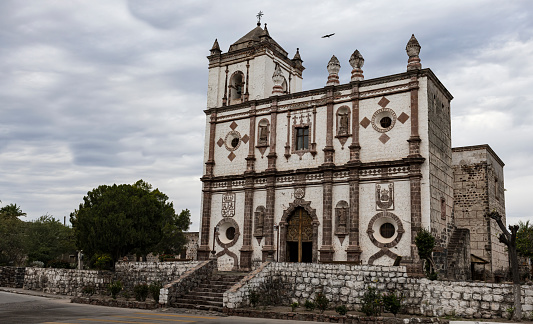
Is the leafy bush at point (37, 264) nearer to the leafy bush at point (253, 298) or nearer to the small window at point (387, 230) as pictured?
the leafy bush at point (253, 298)

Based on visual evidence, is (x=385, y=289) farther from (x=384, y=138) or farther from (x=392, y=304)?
(x=384, y=138)

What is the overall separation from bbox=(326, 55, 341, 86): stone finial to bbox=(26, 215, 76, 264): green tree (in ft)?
89.4

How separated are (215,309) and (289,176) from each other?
33.6 ft

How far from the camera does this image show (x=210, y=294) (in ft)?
69.6

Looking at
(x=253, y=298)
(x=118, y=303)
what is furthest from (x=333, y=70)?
(x=118, y=303)

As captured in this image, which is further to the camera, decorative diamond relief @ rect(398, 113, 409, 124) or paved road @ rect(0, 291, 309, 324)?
decorative diamond relief @ rect(398, 113, 409, 124)

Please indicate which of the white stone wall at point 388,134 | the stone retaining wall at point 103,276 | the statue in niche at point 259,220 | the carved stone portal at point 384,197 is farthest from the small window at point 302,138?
the stone retaining wall at point 103,276

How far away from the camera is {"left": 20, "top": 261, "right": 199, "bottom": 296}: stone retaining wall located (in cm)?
2498

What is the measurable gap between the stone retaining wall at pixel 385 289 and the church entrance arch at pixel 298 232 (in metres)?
4.98

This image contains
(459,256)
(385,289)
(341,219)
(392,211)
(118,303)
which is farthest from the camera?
(341,219)

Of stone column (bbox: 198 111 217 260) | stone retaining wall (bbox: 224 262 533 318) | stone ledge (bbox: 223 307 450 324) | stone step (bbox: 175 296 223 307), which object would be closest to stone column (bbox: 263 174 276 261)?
stone column (bbox: 198 111 217 260)

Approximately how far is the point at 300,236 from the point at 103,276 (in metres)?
11.3

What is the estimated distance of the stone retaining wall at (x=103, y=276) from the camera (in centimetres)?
2498

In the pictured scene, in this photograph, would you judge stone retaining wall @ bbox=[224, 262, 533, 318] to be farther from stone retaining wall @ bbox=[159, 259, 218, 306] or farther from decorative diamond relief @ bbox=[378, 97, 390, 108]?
decorative diamond relief @ bbox=[378, 97, 390, 108]
